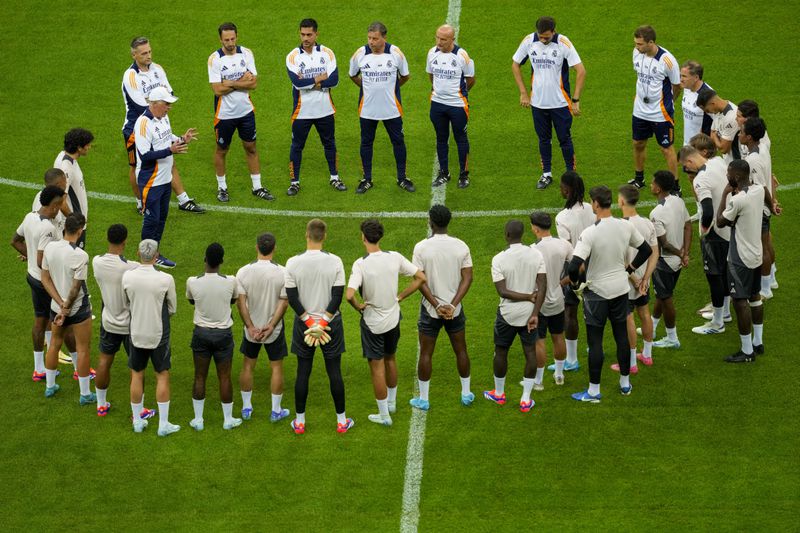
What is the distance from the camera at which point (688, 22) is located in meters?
20.3

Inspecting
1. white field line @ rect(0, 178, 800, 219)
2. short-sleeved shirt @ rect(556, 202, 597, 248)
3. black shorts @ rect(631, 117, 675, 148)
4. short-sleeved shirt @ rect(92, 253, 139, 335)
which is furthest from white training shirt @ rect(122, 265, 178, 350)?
black shorts @ rect(631, 117, 675, 148)

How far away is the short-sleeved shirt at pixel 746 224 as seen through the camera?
38.9 feet

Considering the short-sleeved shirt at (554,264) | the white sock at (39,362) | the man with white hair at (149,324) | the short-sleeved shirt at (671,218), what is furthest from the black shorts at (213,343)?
the short-sleeved shirt at (671,218)

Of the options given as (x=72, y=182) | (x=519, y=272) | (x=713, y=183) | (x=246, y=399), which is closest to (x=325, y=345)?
(x=246, y=399)

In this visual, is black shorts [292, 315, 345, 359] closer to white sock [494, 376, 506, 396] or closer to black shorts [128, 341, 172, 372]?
black shorts [128, 341, 172, 372]

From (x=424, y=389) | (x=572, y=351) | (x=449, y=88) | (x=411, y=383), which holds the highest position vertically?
(x=449, y=88)

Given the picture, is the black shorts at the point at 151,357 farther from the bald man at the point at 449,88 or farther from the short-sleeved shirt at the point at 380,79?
the bald man at the point at 449,88

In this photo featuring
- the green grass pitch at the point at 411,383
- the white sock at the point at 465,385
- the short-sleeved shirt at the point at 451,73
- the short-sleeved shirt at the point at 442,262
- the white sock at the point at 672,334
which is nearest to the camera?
the green grass pitch at the point at 411,383

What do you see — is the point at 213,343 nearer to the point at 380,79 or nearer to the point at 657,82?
the point at 380,79

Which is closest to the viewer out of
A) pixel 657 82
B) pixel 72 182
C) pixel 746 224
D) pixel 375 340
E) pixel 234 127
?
pixel 375 340

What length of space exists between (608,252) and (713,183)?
1.94m

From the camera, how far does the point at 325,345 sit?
1090cm

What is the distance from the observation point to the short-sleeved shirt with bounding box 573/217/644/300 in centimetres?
1104

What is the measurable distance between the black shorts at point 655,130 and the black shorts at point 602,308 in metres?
4.94
